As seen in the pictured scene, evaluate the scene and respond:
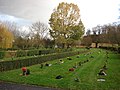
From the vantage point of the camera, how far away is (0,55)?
2564cm

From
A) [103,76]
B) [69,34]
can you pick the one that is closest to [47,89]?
[103,76]

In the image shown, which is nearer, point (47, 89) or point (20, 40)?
point (47, 89)

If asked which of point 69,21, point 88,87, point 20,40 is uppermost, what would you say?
point 69,21

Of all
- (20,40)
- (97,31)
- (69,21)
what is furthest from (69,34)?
(97,31)

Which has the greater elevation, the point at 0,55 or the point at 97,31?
the point at 97,31

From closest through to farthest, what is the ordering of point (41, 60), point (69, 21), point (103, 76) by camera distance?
point (103, 76) → point (41, 60) → point (69, 21)

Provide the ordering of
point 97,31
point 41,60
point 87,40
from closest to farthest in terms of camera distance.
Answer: point 41,60 < point 87,40 < point 97,31

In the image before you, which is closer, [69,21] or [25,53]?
[25,53]

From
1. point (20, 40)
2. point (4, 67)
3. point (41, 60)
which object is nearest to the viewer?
point (4, 67)

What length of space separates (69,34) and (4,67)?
32855mm

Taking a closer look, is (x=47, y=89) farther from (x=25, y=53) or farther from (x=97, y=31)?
(x=97, y=31)

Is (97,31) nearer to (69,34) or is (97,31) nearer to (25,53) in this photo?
(69,34)

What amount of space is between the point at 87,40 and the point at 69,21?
48.5m

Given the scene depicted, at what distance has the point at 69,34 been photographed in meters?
48.8
